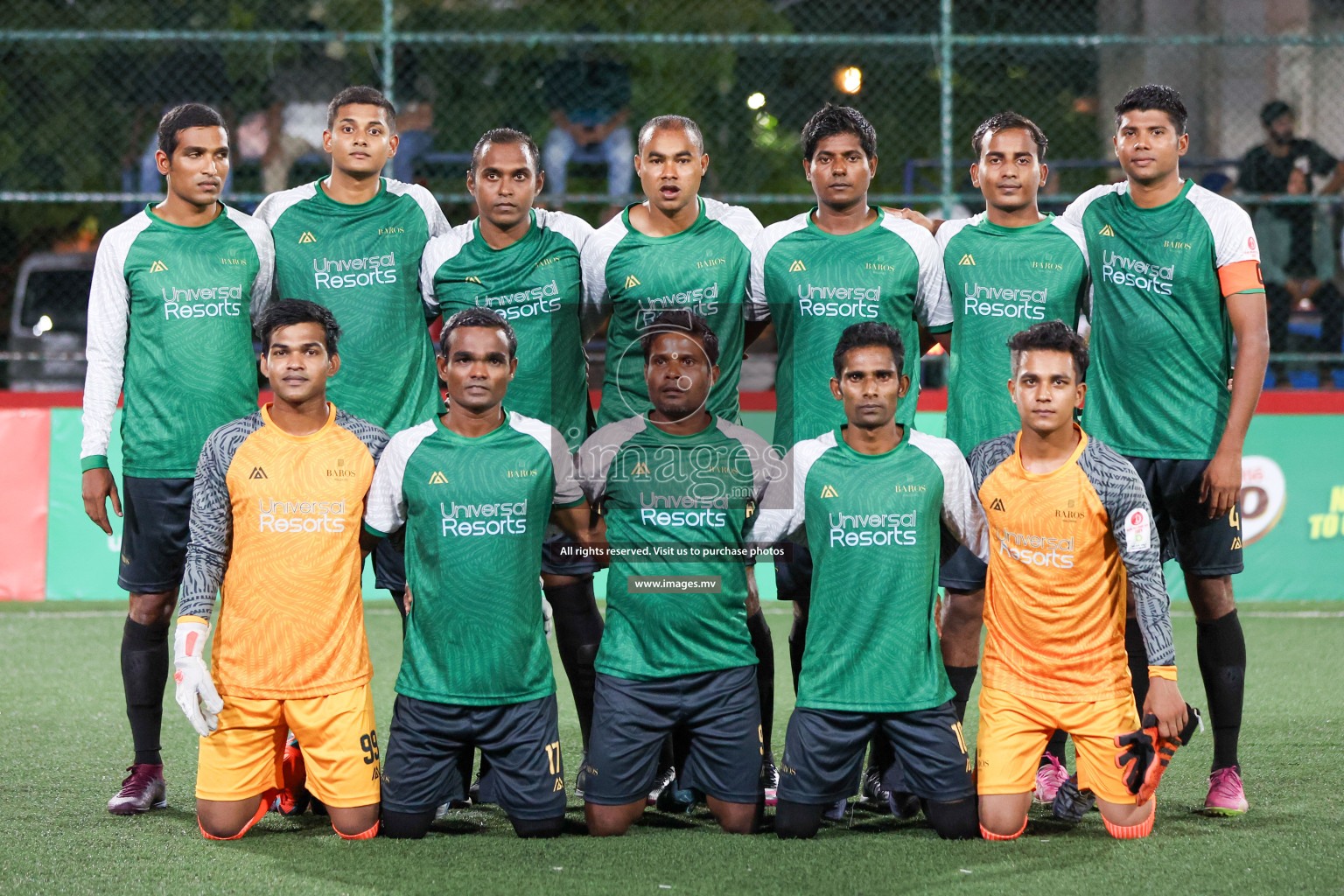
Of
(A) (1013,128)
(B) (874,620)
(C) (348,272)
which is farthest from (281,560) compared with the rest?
(A) (1013,128)

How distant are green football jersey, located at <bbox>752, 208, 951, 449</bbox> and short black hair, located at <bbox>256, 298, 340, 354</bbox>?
1.45 meters

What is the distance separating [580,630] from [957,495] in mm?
1402

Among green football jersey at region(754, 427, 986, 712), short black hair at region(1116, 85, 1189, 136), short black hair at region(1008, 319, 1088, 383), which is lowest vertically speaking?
green football jersey at region(754, 427, 986, 712)

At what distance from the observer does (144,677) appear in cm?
477

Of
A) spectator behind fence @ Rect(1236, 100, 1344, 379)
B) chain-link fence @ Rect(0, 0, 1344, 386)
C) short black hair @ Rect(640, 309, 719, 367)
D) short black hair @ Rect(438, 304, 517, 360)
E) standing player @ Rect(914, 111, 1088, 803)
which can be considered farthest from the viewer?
chain-link fence @ Rect(0, 0, 1344, 386)

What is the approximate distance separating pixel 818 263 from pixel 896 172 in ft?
35.7

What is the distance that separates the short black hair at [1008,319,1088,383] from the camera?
14.0 feet

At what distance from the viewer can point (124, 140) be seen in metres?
13.6

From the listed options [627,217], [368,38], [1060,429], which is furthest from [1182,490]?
[368,38]

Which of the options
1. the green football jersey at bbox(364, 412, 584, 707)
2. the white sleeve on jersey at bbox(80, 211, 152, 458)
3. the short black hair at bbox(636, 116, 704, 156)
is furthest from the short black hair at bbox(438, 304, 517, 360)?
the white sleeve on jersey at bbox(80, 211, 152, 458)

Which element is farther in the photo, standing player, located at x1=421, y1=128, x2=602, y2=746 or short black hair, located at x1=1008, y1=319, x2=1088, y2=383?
standing player, located at x1=421, y1=128, x2=602, y2=746

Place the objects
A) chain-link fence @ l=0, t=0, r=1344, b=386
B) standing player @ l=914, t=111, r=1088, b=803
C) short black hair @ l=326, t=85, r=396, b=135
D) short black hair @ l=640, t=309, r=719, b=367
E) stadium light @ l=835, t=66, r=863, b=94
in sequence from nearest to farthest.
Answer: short black hair @ l=640, t=309, r=719, b=367
standing player @ l=914, t=111, r=1088, b=803
short black hair @ l=326, t=85, r=396, b=135
chain-link fence @ l=0, t=0, r=1344, b=386
stadium light @ l=835, t=66, r=863, b=94

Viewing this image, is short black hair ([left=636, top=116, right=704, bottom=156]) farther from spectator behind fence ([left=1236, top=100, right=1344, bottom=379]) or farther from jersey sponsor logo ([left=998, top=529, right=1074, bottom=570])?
spectator behind fence ([left=1236, top=100, right=1344, bottom=379])

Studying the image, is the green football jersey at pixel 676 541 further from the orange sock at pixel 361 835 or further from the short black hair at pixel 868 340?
the orange sock at pixel 361 835
